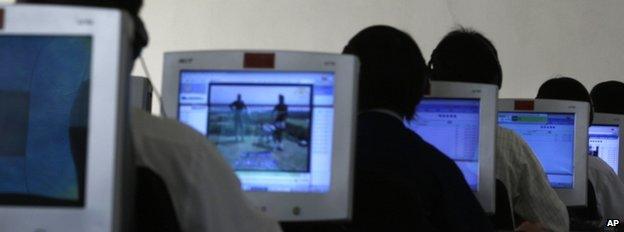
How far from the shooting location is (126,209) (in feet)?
4.50

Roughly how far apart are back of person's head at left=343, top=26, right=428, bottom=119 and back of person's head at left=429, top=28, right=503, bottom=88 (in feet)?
2.27

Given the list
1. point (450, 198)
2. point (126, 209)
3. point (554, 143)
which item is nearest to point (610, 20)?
point (554, 143)

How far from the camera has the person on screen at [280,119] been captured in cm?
216

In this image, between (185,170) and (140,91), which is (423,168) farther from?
(140,91)

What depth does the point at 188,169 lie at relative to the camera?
4.86 feet

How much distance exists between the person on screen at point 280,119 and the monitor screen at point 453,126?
24.3 inches

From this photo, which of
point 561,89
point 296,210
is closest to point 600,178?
point 561,89

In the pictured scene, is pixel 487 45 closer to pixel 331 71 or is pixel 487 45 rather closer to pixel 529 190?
pixel 529 190

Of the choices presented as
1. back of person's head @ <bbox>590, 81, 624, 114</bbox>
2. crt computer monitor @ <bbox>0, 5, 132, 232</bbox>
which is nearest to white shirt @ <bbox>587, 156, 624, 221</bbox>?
back of person's head @ <bbox>590, 81, 624, 114</bbox>

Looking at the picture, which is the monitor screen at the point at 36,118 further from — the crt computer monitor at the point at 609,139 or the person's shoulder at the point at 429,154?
the crt computer monitor at the point at 609,139

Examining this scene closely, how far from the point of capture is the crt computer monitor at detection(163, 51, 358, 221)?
2146 mm

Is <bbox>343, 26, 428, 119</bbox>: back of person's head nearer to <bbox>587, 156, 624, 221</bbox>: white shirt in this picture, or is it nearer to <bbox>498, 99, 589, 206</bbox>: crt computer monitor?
<bbox>498, 99, 589, 206</bbox>: crt computer monitor

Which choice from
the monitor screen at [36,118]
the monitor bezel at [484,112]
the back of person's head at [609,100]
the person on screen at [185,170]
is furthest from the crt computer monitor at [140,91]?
the back of person's head at [609,100]

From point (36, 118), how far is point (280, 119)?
0.84 meters
